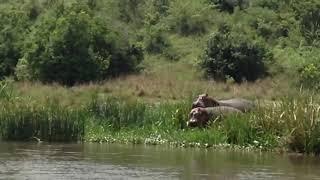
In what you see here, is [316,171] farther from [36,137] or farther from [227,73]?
[227,73]

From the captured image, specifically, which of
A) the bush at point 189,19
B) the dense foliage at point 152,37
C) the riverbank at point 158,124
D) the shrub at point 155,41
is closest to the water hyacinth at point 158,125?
the riverbank at point 158,124

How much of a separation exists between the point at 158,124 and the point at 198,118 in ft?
4.85

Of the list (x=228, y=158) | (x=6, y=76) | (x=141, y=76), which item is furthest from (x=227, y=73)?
(x=228, y=158)

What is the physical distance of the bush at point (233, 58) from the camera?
43.6 metres

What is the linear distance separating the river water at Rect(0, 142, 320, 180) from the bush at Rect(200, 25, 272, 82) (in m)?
22.9

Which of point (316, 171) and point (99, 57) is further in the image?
point (99, 57)

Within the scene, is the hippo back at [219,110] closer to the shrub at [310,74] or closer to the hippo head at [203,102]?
the hippo head at [203,102]

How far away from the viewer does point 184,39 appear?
55.9 meters

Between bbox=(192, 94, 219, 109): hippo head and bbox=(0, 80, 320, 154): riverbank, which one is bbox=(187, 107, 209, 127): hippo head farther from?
bbox=(192, 94, 219, 109): hippo head

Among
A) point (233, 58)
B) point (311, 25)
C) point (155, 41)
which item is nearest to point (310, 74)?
point (233, 58)

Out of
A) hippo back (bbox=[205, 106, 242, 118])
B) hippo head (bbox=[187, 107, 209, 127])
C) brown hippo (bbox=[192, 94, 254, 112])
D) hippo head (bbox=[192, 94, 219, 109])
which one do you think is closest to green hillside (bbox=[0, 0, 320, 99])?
brown hippo (bbox=[192, 94, 254, 112])

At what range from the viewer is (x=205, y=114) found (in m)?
22.8

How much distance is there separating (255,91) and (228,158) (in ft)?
59.0

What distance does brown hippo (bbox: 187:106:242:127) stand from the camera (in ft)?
74.3
